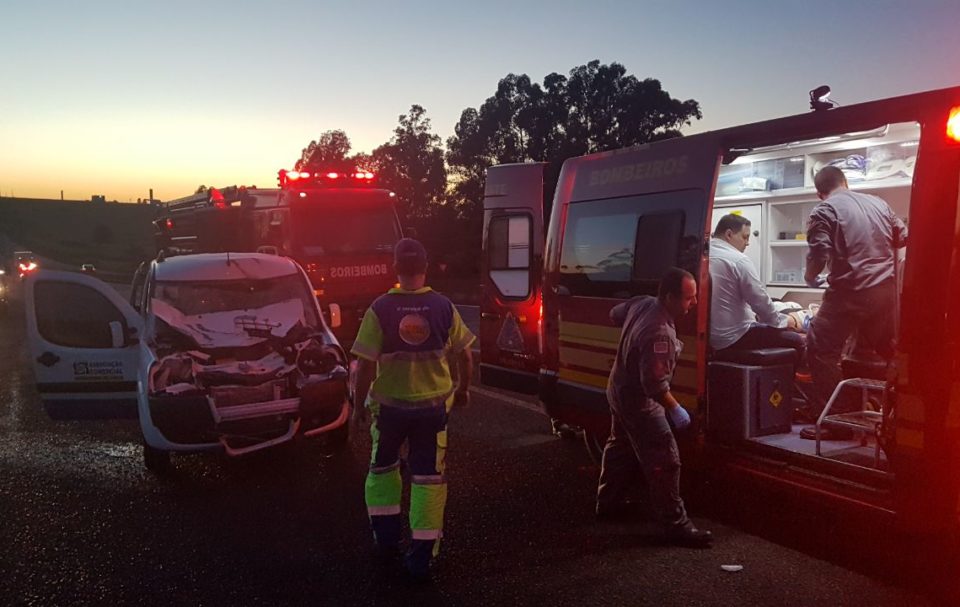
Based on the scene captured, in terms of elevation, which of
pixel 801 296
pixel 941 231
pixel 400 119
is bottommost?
pixel 801 296

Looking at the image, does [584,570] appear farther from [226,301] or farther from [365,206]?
[365,206]

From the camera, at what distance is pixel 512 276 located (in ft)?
26.0

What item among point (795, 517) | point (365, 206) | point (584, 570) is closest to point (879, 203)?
point (795, 517)

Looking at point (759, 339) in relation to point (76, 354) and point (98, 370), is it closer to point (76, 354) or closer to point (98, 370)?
point (98, 370)

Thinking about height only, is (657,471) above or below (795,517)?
above

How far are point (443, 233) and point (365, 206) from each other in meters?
19.1

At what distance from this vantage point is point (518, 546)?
4.71 meters

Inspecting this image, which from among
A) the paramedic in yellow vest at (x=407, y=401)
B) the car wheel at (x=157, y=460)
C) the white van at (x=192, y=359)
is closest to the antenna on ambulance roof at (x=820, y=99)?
the paramedic in yellow vest at (x=407, y=401)

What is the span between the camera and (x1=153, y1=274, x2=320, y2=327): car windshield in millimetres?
7082

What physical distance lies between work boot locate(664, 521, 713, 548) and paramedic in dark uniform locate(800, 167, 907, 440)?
1197 mm

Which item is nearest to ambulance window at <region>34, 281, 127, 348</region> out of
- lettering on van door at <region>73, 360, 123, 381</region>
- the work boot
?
lettering on van door at <region>73, 360, 123, 381</region>

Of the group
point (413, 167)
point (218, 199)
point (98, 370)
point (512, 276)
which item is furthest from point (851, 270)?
point (413, 167)

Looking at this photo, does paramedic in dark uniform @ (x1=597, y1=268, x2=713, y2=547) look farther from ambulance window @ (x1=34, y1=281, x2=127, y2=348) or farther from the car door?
ambulance window @ (x1=34, y1=281, x2=127, y2=348)

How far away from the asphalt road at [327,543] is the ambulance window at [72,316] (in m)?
1.08
